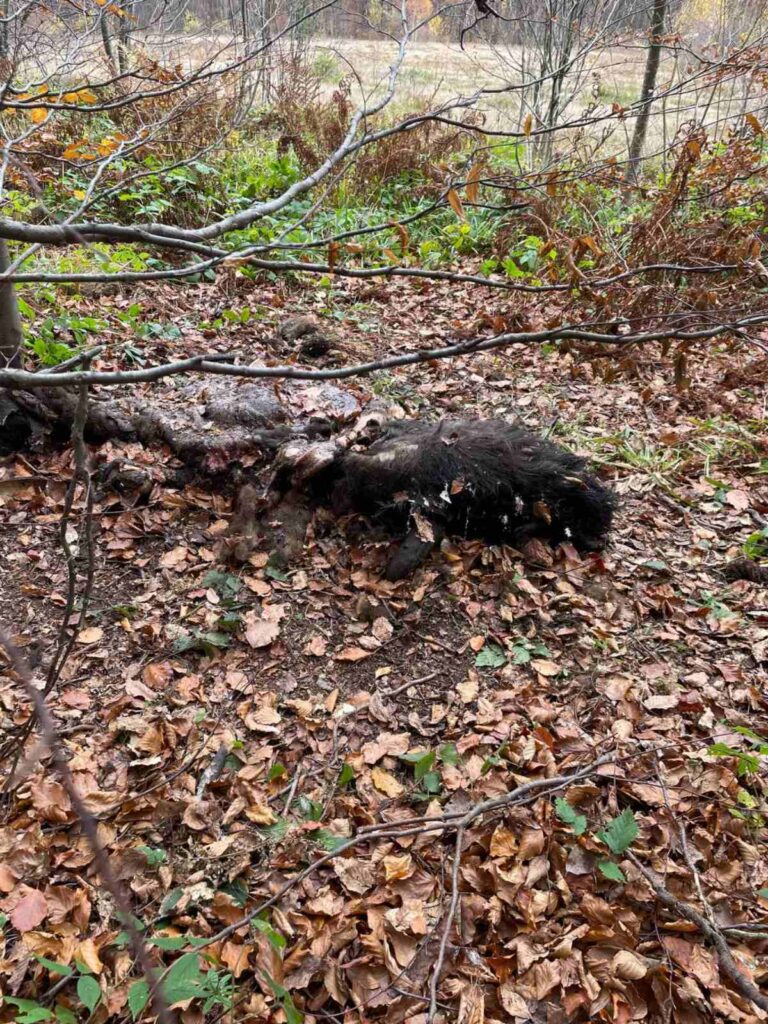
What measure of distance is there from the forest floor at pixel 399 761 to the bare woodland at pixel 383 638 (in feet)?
0.04

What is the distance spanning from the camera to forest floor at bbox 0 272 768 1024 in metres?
1.90

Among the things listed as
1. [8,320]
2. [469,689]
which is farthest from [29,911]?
[8,320]

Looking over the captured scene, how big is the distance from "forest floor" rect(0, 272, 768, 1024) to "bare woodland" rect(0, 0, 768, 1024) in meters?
0.01

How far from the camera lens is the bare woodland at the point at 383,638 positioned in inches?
72.9

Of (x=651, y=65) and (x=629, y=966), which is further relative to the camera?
(x=651, y=65)

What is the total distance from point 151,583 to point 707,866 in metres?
2.61

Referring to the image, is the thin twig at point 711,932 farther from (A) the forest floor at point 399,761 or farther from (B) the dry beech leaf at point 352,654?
(B) the dry beech leaf at point 352,654

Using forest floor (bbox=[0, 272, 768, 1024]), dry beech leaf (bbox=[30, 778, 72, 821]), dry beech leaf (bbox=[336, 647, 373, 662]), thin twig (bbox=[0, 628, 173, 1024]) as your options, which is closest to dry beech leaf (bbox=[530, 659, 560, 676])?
forest floor (bbox=[0, 272, 768, 1024])

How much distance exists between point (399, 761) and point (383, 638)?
2.01ft

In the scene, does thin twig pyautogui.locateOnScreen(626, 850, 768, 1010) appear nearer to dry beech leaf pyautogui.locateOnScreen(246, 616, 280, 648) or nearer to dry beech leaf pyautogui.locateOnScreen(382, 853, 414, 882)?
dry beech leaf pyautogui.locateOnScreen(382, 853, 414, 882)

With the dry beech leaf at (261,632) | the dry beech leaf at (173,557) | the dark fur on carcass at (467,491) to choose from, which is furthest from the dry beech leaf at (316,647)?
the dry beech leaf at (173,557)

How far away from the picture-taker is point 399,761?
2.52 metres

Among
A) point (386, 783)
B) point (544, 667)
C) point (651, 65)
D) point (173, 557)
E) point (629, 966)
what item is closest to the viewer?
point (629, 966)

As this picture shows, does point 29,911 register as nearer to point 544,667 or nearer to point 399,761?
point 399,761
